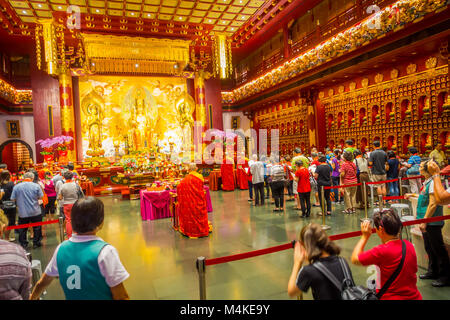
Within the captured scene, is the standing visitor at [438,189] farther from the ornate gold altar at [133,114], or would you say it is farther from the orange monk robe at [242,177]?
the ornate gold altar at [133,114]

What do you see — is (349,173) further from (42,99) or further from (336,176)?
(42,99)

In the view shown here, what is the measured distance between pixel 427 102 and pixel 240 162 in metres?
5.94

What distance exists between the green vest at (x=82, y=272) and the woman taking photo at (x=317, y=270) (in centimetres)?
98

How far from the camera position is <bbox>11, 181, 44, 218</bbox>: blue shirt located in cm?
458

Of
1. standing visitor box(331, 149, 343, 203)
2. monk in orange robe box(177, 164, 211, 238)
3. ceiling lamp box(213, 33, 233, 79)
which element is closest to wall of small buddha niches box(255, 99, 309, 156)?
ceiling lamp box(213, 33, 233, 79)

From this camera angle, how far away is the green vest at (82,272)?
144cm

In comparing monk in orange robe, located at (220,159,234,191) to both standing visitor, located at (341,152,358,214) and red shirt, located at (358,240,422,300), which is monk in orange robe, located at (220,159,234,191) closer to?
standing visitor, located at (341,152,358,214)

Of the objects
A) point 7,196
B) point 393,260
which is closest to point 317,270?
point 393,260

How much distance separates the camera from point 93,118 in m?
13.7

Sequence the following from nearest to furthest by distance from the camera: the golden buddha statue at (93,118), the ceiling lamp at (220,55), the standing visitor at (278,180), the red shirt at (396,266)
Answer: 1. the red shirt at (396,266)
2. the standing visitor at (278,180)
3. the ceiling lamp at (220,55)
4. the golden buddha statue at (93,118)

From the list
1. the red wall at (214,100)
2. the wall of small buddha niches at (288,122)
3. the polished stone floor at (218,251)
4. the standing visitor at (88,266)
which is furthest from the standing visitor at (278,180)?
the red wall at (214,100)

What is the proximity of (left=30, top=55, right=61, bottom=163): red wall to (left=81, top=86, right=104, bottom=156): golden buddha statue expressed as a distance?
1.32 metres
